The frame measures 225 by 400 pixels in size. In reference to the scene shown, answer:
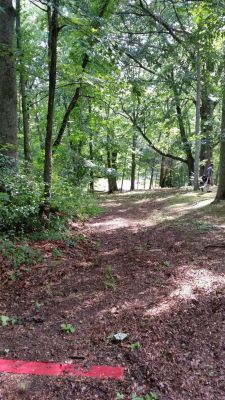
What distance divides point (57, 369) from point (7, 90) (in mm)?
5748

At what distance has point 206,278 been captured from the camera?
435 centimetres

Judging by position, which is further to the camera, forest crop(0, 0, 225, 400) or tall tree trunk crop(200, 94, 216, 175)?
tall tree trunk crop(200, 94, 216, 175)

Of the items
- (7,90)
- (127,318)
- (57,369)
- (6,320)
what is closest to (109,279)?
(127,318)

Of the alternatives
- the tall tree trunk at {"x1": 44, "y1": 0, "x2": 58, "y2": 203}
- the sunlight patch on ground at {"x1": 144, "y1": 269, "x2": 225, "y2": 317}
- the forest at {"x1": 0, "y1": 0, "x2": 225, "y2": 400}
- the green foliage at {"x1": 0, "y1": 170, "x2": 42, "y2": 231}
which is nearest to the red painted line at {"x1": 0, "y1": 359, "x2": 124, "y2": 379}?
the forest at {"x1": 0, "y1": 0, "x2": 225, "y2": 400}

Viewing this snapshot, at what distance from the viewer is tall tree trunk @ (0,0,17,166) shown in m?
6.43

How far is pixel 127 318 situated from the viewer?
343 centimetres

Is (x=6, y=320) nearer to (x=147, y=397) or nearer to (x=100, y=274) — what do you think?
(x=100, y=274)

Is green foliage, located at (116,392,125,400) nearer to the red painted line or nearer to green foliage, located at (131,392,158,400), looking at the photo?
green foliage, located at (131,392,158,400)

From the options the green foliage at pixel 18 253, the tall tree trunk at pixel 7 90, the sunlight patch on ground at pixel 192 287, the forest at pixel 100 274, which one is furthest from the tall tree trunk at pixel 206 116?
the green foliage at pixel 18 253

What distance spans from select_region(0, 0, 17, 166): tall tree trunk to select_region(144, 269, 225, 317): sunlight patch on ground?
14.2 feet

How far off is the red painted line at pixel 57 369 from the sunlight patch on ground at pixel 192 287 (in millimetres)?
939

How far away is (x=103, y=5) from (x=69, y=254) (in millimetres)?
8877

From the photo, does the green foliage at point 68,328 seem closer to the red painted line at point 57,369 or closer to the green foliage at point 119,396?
the red painted line at point 57,369

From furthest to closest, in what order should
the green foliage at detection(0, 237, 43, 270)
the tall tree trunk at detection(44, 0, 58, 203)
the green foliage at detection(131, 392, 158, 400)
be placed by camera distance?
the tall tree trunk at detection(44, 0, 58, 203)
the green foliage at detection(0, 237, 43, 270)
the green foliage at detection(131, 392, 158, 400)
